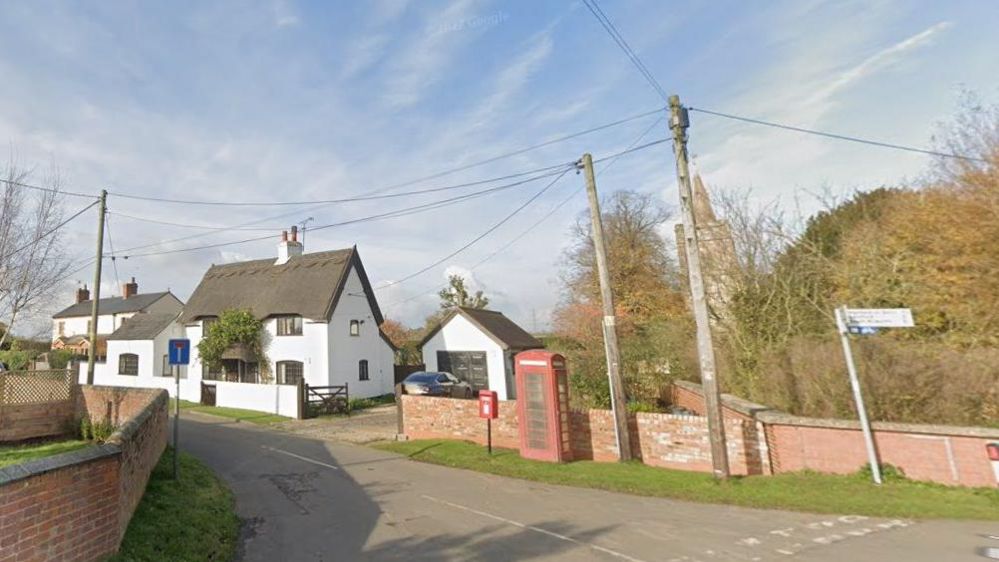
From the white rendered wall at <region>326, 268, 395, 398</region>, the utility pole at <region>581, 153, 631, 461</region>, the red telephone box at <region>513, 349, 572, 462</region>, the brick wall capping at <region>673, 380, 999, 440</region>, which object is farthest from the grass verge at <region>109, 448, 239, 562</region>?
the white rendered wall at <region>326, 268, 395, 398</region>

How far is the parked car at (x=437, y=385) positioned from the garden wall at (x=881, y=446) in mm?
14203

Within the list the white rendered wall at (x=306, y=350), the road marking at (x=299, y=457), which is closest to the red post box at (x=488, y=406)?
the road marking at (x=299, y=457)

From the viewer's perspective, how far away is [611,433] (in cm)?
1202

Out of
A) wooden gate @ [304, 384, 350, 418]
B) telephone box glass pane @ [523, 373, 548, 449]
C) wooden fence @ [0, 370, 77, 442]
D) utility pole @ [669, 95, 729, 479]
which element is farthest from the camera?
wooden gate @ [304, 384, 350, 418]

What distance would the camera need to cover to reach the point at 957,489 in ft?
25.5

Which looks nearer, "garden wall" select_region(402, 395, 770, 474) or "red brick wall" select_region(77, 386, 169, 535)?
"red brick wall" select_region(77, 386, 169, 535)

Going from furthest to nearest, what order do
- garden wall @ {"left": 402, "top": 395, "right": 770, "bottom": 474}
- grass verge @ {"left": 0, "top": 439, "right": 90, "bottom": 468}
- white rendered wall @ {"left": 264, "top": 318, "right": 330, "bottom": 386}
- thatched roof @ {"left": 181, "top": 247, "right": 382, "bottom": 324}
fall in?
thatched roof @ {"left": 181, "top": 247, "right": 382, "bottom": 324}, white rendered wall @ {"left": 264, "top": 318, "right": 330, "bottom": 386}, grass verge @ {"left": 0, "top": 439, "right": 90, "bottom": 468}, garden wall @ {"left": 402, "top": 395, "right": 770, "bottom": 474}

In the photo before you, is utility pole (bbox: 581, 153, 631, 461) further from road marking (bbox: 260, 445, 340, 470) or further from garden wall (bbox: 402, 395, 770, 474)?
road marking (bbox: 260, 445, 340, 470)

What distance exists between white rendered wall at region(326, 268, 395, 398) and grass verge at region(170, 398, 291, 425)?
160 inches

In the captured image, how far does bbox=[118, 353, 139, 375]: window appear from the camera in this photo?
34.2m

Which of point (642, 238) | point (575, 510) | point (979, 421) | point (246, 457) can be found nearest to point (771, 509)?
point (575, 510)

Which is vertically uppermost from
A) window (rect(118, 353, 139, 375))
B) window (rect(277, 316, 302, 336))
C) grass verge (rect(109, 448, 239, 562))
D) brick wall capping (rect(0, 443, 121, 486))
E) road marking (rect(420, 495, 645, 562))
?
window (rect(277, 316, 302, 336))

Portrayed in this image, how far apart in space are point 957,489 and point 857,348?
2.79m

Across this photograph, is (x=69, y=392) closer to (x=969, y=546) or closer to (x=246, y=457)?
(x=246, y=457)
